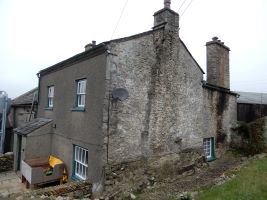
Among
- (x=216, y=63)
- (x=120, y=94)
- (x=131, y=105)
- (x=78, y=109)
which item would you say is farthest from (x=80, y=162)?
(x=216, y=63)

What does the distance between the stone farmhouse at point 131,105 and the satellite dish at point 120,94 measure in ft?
0.14

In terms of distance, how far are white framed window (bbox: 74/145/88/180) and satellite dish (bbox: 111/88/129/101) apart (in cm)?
288

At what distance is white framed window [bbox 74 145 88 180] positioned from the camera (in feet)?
35.1

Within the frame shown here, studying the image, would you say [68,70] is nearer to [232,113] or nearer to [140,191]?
[140,191]

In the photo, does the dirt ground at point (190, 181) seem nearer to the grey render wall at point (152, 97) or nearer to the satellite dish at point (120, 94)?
the grey render wall at point (152, 97)

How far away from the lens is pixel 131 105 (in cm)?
1036

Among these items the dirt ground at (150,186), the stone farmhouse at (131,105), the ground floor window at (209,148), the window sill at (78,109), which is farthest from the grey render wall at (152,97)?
the window sill at (78,109)

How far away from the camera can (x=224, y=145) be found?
52.2 feet

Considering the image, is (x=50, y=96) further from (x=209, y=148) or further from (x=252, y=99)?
(x=252, y=99)

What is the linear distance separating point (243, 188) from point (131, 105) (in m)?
5.33

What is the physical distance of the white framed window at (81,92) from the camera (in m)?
11.3

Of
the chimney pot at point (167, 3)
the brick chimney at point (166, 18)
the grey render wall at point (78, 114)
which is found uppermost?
the chimney pot at point (167, 3)

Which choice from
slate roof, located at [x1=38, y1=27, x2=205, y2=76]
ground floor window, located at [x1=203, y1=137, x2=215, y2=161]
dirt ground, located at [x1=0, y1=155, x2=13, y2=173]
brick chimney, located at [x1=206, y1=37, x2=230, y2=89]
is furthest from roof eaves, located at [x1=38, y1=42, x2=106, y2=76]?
ground floor window, located at [x1=203, y1=137, x2=215, y2=161]

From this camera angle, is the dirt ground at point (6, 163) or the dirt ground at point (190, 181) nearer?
the dirt ground at point (190, 181)
